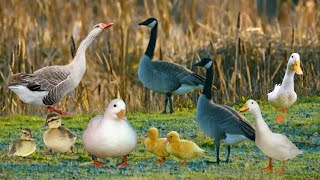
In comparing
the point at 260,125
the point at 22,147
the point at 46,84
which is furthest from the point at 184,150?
the point at 46,84

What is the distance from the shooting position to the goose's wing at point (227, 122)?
9.83m

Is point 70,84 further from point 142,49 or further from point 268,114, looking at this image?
point 142,49

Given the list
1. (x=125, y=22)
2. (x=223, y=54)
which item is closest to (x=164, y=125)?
(x=223, y=54)

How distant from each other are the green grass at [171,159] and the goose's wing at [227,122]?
39 cm

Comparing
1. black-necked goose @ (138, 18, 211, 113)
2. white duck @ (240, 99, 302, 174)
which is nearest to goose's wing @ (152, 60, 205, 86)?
black-necked goose @ (138, 18, 211, 113)

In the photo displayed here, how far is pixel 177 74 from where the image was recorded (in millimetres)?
13961


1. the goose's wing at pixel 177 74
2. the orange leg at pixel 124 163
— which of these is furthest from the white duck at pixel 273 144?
the goose's wing at pixel 177 74

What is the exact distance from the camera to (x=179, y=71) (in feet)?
45.9

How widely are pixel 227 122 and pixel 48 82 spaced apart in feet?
11.2

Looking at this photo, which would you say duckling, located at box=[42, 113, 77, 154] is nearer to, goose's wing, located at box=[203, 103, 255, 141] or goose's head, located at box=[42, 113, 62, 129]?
goose's head, located at box=[42, 113, 62, 129]

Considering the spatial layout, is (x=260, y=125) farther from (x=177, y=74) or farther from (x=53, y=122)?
(x=177, y=74)

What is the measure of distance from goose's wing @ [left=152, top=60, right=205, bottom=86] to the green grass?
586 millimetres

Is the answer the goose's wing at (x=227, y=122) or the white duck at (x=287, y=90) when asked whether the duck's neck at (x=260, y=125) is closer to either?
the goose's wing at (x=227, y=122)

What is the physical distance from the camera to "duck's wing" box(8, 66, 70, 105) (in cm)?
1252
